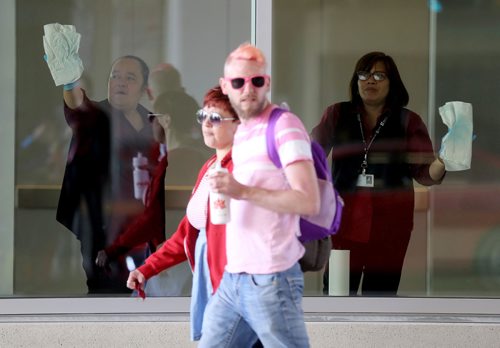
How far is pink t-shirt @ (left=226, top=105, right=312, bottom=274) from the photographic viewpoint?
3.88 meters

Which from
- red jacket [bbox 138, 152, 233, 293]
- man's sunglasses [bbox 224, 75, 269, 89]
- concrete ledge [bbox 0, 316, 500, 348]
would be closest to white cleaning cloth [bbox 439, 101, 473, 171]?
concrete ledge [bbox 0, 316, 500, 348]

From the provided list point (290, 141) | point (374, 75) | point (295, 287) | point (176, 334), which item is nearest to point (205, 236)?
point (295, 287)

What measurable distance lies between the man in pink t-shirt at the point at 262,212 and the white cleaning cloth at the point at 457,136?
9.77 ft

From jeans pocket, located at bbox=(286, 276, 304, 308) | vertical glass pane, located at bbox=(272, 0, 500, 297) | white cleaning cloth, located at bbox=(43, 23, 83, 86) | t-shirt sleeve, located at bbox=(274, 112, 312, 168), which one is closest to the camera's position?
t-shirt sleeve, located at bbox=(274, 112, 312, 168)

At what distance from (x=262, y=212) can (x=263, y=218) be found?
0.02 metres

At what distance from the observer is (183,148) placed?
257 inches

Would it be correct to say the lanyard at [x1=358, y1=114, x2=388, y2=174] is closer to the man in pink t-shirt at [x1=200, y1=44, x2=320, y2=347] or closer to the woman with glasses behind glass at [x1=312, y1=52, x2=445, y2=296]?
the woman with glasses behind glass at [x1=312, y1=52, x2=445, y2=296]

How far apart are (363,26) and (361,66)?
0.94 feet

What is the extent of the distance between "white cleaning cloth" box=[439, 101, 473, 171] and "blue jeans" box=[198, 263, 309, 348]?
2.99 meters

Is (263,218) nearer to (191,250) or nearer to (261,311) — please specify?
(261,311)

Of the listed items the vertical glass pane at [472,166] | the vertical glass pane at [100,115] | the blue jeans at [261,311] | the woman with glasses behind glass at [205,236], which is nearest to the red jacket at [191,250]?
the woman with glasses behind glass at [205,236]

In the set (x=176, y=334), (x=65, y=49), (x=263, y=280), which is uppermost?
(x=65, y=49)

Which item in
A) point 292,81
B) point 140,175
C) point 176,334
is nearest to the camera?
point 176,334

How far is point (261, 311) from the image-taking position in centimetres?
388
